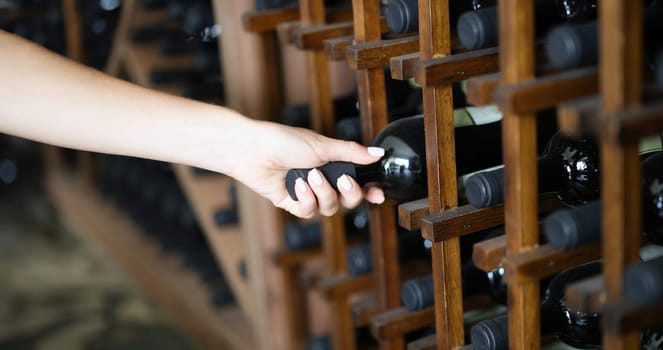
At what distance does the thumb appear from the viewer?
2.85 ft

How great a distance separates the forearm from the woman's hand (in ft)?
0.08

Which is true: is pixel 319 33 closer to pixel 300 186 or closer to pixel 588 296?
pixel 300 186

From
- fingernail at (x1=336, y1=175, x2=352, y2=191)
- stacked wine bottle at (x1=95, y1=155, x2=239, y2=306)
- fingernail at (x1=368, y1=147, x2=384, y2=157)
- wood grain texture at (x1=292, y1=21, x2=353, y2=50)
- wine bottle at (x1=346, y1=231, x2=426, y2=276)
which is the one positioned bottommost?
stacked wine bottle at (x1=95, y1=155, x2=239, y2=306)

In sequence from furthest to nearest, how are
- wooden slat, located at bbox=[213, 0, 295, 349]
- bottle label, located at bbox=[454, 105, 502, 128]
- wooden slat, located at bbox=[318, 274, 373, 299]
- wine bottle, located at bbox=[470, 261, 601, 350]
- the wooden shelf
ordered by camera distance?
the wooden shelf → wooden slat, located at bbox=[213, 0, 295, 349] → wooden slat, located at bbox=[318, 274, 373, 299] → bottle label, located at bbox=[454, 105, 502, 128] → wine bottle, located at bbox=[470, 261, 601, 350]

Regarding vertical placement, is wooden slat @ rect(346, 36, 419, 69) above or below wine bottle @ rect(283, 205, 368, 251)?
above

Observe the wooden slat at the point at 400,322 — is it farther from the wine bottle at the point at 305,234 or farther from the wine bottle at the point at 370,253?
the wine bottle at the point at 305,234

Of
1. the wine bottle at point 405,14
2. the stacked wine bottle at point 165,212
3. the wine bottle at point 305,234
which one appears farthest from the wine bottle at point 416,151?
the stacked wine bottle at point 165,212

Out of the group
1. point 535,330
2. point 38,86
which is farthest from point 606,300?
point 38,86

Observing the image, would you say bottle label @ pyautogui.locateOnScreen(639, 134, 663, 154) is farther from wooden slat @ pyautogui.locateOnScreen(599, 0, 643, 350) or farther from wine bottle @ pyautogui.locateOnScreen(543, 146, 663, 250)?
wooden slat @ pyautogui.locateOnScreen(599, 0, 643, 350)

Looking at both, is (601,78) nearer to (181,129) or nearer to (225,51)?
(181,129)

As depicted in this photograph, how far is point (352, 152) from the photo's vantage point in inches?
34.3

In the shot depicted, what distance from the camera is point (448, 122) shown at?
825 millimetres

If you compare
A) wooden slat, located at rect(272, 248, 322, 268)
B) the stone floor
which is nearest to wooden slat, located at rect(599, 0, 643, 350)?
wooden slat, located at rect(272, 248, 322, 268)

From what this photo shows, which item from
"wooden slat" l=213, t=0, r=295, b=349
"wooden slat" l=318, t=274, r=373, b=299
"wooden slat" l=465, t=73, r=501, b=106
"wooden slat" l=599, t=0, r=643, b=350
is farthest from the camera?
"wooden slat" l=213, t=0, r=295, b=349
